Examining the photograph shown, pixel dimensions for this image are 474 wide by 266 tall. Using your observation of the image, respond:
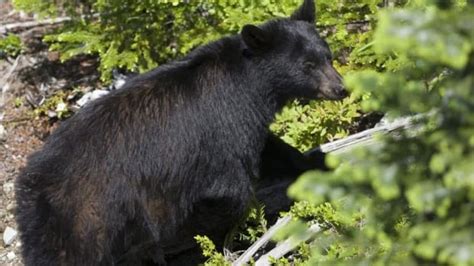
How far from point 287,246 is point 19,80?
4.85 metres

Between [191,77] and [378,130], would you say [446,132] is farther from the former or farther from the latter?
[378,130]

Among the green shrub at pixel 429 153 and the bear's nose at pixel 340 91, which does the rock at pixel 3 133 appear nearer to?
the bear's nose at pixel 340 91

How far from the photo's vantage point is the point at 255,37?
5785 mm

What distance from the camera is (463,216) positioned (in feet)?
8.25

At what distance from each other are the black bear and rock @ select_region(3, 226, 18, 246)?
160cm

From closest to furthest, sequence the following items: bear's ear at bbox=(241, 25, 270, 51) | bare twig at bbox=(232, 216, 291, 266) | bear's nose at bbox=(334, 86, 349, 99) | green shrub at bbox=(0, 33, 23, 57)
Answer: bear's ear at bbox=(241, 25, 270, 51), bare twig at bbox=(232, 216, 291, 266), bear's nose at bbox=(334, 86, 349, 99), green shrub at bbox=(0, 33, 23, 57)

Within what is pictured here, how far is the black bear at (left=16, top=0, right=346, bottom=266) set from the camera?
5336mm

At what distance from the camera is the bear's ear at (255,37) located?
5677 mm

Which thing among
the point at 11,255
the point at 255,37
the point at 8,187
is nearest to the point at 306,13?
the point at 255,37

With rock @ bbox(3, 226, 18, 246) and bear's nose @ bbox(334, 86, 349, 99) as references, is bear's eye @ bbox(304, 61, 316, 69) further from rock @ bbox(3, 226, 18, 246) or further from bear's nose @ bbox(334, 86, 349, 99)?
rock @ bbox(3, 226, 18, 246)

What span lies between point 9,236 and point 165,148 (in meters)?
2.52

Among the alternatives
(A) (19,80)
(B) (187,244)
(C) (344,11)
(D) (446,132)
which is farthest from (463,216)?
(A) (19,80)

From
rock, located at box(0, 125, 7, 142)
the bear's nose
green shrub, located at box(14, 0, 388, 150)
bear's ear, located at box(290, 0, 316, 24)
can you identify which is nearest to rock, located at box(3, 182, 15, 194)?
rock, located at box(0, 125, 7, 142)

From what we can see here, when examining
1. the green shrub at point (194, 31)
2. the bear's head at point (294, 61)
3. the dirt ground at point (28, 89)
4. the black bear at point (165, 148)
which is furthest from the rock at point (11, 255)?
the bear's head at point (294, 61)
